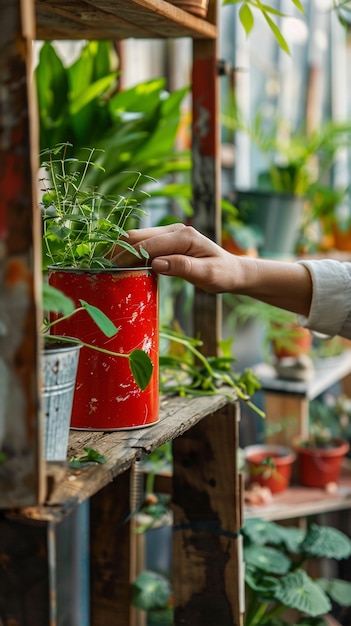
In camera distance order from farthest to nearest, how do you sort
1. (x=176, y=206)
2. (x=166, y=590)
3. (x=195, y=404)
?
1. (x=176, y=206)
2. (x=166, y=590)
3. (x=195, y=404)

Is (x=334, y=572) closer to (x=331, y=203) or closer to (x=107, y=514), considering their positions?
(x=331, y=203)

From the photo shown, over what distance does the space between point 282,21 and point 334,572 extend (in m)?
2.08

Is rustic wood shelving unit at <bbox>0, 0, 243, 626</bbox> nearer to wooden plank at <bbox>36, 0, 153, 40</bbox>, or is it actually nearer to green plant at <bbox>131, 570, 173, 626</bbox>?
wooden plank at <bbox>36, 0, 153, 40</bbox>

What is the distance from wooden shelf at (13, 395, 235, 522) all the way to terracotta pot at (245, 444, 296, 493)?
1.08 meters

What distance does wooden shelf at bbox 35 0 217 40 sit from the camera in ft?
3.05

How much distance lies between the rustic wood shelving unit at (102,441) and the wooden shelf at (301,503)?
2.61 feet

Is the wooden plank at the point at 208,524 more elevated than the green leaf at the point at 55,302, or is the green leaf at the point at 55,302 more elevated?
the green leaf at the point at 55,302

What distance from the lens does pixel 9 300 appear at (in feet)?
2.04

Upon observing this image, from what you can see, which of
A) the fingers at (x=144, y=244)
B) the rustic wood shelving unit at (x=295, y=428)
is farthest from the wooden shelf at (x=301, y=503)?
the fingers at (x=144, y=244)

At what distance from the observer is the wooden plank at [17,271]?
0.61 meters

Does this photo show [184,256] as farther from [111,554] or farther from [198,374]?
[111,554]

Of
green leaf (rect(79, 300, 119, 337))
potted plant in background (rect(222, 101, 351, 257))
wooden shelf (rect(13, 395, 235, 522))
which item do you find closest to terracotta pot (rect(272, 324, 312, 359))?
potted plant in background (rect(222, 101, 351, 257))

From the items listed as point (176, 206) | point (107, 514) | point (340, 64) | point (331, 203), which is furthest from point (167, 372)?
point (340, 64)

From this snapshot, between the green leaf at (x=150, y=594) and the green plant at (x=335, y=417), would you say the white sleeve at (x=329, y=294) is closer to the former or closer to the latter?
the green leaf at (x=150, y=594)
